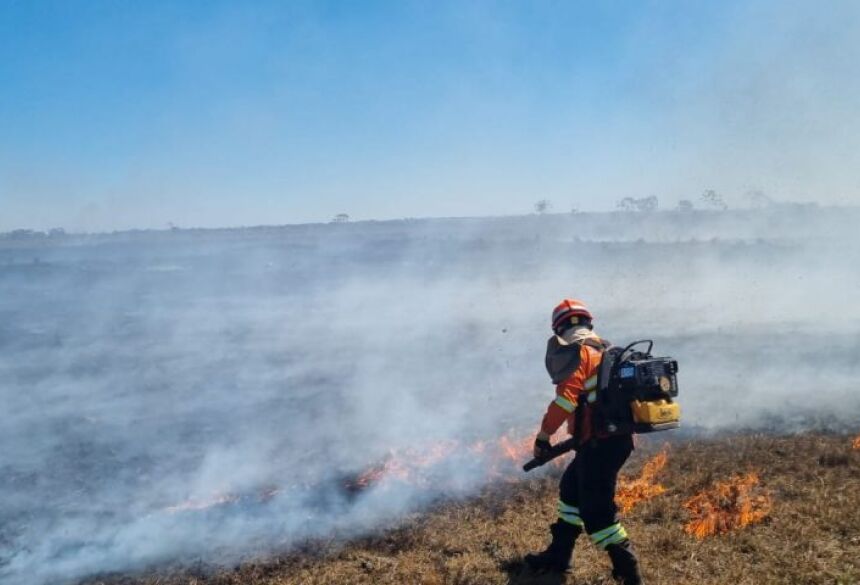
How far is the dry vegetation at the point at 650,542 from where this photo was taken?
197 inches

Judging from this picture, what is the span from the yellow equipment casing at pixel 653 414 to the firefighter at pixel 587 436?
11.1 inches

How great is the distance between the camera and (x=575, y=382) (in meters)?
4.50

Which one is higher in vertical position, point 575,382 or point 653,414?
point 575,382

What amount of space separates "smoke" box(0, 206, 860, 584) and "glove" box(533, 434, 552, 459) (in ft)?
9.45

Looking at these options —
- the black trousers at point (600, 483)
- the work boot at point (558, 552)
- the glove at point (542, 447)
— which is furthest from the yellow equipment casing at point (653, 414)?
the work boot at point (558, 552)

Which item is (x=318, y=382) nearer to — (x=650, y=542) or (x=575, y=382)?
(x=650, y=542)

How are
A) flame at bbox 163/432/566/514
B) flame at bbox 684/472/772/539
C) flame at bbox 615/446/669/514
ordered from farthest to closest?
1. flame at bbox 163/432/566/514
2. flame at bbox 615/446/669/514
3. flame at bbox 684/472/772/539

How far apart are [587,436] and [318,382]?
10.4 meters

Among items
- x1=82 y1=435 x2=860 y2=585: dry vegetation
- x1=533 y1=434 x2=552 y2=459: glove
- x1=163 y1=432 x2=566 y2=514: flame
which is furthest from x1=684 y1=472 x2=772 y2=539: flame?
x1=533 y1=434 x2=552 y2=459: glove

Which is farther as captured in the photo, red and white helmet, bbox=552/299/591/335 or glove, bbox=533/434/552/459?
red and white helmet, bbox=552/299/591/335

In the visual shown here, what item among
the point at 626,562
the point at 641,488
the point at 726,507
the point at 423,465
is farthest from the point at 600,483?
the point at 423,465

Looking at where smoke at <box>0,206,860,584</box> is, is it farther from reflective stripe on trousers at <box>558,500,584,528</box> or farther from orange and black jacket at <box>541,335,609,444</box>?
orange and black jacket at <box>541,335,609,444</box>

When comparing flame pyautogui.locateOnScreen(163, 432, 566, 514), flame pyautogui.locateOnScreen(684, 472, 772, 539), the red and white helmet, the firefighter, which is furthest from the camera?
flame pyautogui.locateOnScreen(163, 432, 566, 514)

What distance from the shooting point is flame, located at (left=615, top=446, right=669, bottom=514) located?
6.54m
